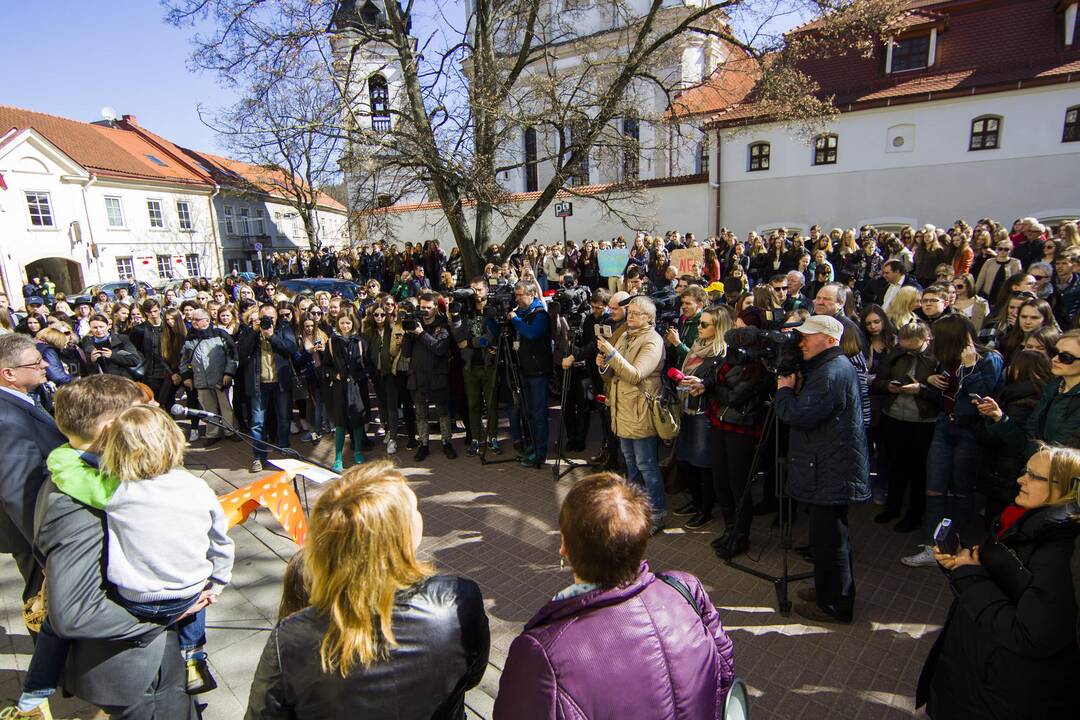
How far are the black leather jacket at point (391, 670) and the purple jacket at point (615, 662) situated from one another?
0.69ft

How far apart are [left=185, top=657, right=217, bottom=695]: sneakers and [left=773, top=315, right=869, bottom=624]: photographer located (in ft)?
10.8

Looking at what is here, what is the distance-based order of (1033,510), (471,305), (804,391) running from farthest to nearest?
(471,305) → (804,391) → (1033,510)

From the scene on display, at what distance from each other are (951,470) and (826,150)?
19587 millimetres

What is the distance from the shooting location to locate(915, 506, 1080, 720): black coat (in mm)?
1875

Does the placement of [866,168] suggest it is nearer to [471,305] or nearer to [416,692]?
[471,305]

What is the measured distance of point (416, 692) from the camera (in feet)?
5.05

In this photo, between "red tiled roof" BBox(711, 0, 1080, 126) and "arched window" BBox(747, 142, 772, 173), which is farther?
"arched window" BBox(747, 142, 772, 173)

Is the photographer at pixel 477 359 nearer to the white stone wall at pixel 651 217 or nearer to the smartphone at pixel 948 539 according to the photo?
the smartphone at pixel 948 539

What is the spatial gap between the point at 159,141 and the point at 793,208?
3703 cm

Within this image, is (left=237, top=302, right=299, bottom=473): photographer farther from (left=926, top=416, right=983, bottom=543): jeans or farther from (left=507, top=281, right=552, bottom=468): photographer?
(left=926, top=416, right=983, bottom=543): jeans

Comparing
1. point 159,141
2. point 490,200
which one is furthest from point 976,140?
point 159,141

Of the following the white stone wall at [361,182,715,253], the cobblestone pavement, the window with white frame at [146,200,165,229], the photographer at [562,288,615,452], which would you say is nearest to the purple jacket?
the cobblestone pavement

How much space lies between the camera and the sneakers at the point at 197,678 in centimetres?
280

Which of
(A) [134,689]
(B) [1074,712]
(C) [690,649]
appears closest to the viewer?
(C) [690,649]
